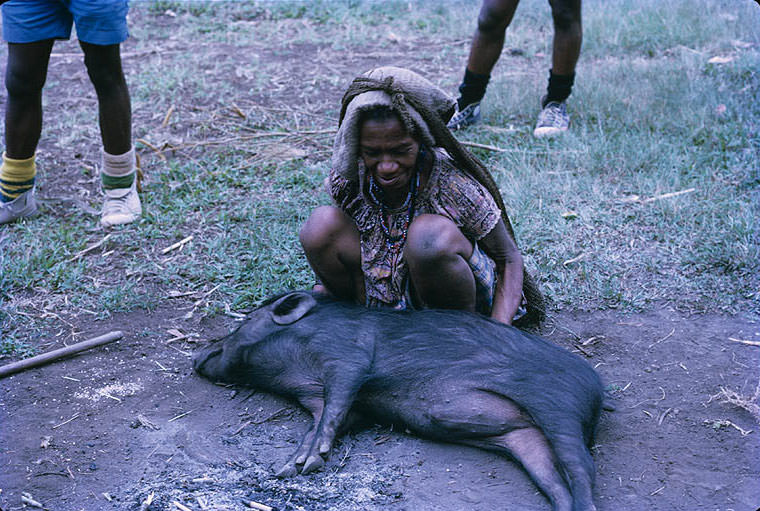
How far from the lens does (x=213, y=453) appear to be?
2.68 m

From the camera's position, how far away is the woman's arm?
2957mm

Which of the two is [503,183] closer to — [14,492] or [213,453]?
[213,453]

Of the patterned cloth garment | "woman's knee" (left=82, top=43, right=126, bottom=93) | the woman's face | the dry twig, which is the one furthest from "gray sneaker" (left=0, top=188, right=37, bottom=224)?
the woman's face

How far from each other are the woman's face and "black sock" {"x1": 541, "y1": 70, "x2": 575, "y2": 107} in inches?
119

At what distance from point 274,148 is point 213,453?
3.14 metres

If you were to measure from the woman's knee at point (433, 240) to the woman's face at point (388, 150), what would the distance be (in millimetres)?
193

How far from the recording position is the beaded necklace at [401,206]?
2.91 metres

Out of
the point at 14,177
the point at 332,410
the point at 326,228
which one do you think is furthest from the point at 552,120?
the point at 14,177

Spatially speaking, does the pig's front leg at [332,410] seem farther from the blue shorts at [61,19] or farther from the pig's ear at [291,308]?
the blue shorts at [61,19]

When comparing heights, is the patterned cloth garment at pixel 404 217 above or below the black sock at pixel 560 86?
below

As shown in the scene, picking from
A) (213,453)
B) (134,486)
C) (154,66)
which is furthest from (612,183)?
(154,66)

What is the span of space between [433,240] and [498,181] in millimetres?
2158

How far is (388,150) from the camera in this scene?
269 cm

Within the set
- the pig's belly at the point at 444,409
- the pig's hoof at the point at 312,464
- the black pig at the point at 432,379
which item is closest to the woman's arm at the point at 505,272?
the black pig at the point at 432,379
